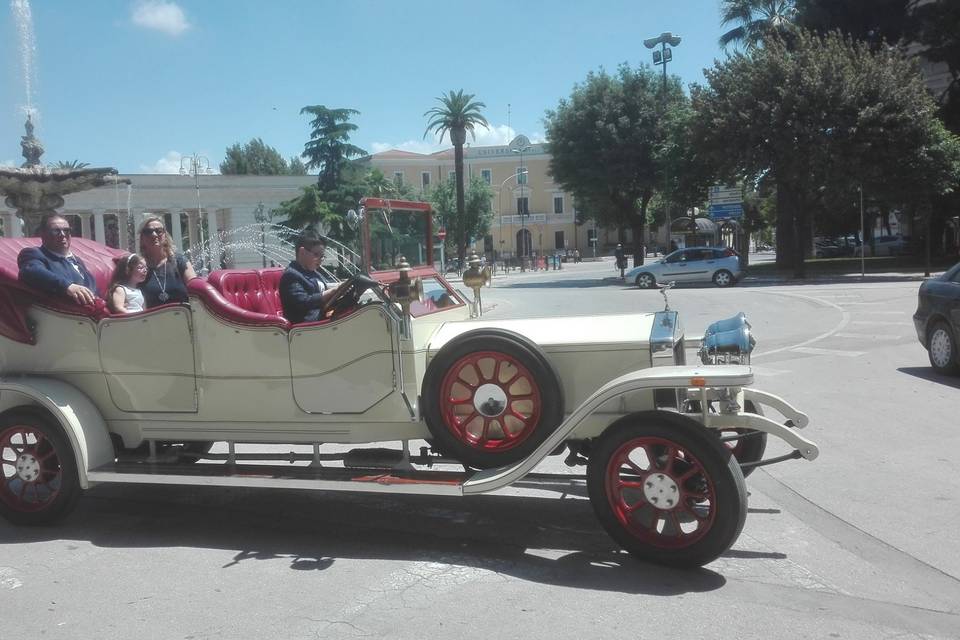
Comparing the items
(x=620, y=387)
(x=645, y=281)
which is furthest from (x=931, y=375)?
(x=645, y=281)

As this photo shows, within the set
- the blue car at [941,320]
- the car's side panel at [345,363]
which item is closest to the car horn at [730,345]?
the car's side panel at [345,363]

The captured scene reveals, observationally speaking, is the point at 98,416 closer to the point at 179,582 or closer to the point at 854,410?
the point at 179,582

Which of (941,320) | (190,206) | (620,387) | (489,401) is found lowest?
(941,320)

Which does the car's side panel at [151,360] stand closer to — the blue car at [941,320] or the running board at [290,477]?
the running board at [290,477]

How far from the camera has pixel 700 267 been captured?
3084cm

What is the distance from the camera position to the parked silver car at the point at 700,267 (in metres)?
30.4

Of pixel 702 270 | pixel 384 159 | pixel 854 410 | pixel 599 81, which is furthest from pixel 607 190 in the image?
pixel 384 159

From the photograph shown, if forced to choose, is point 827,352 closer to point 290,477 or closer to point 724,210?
point 290,477

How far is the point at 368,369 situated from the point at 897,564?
123 inches

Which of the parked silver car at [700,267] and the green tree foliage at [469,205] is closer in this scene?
the parked silver car at [700,267]

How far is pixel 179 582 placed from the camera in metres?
4.48

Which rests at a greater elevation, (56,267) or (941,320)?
(56,267)

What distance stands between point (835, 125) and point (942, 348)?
21488 mm

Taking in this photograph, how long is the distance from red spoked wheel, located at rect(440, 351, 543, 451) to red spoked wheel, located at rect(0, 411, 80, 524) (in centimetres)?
250
